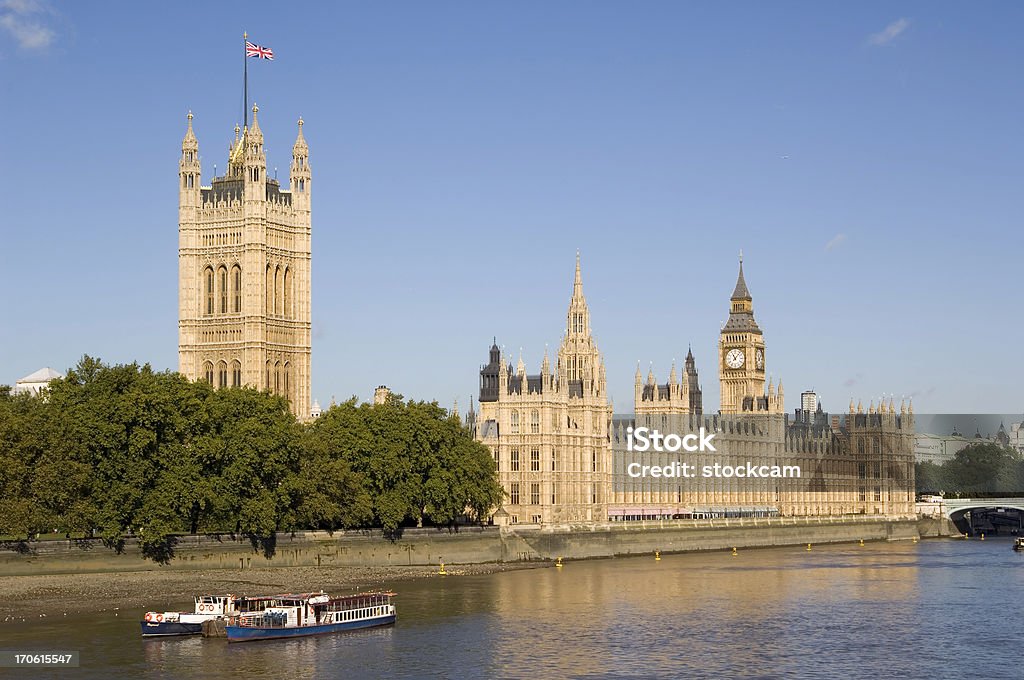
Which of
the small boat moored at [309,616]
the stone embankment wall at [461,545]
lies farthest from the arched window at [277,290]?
the small boat moored at [309,616]

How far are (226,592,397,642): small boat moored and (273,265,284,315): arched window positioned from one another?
71619 mm

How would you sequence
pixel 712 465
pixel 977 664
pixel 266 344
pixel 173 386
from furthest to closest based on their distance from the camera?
pixel 712 465 < pixel 266 344 < pixel 173 386 < pixel 977 664

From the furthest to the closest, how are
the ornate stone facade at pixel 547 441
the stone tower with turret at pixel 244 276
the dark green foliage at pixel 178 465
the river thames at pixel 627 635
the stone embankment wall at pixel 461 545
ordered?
the stone tower with turret at pixel 244 276
the ornate stone facade at pixel 547 441
the stone embankment wall at pixel 461 545
the dark green foliage at pixel 178 465
the river thames at pixel 627 635

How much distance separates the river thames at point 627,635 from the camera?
2795 inches

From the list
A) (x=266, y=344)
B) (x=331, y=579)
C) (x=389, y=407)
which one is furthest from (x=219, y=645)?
(x=266, y=344)

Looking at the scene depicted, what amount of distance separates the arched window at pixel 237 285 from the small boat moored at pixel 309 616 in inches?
2787

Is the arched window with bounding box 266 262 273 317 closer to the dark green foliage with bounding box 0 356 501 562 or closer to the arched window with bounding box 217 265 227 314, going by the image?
the arched window with bounding box 217 265 227 314

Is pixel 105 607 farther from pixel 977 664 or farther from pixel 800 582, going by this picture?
pixel 800 582

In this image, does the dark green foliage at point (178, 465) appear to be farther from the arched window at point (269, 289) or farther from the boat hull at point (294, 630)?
the arched window at point (269, 289)

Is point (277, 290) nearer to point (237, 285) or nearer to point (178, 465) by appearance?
point (237, 285)

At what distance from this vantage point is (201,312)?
15325cm

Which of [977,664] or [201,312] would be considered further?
[201,312]

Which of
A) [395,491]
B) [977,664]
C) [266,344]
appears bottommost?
[977,664]

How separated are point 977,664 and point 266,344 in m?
87.9
